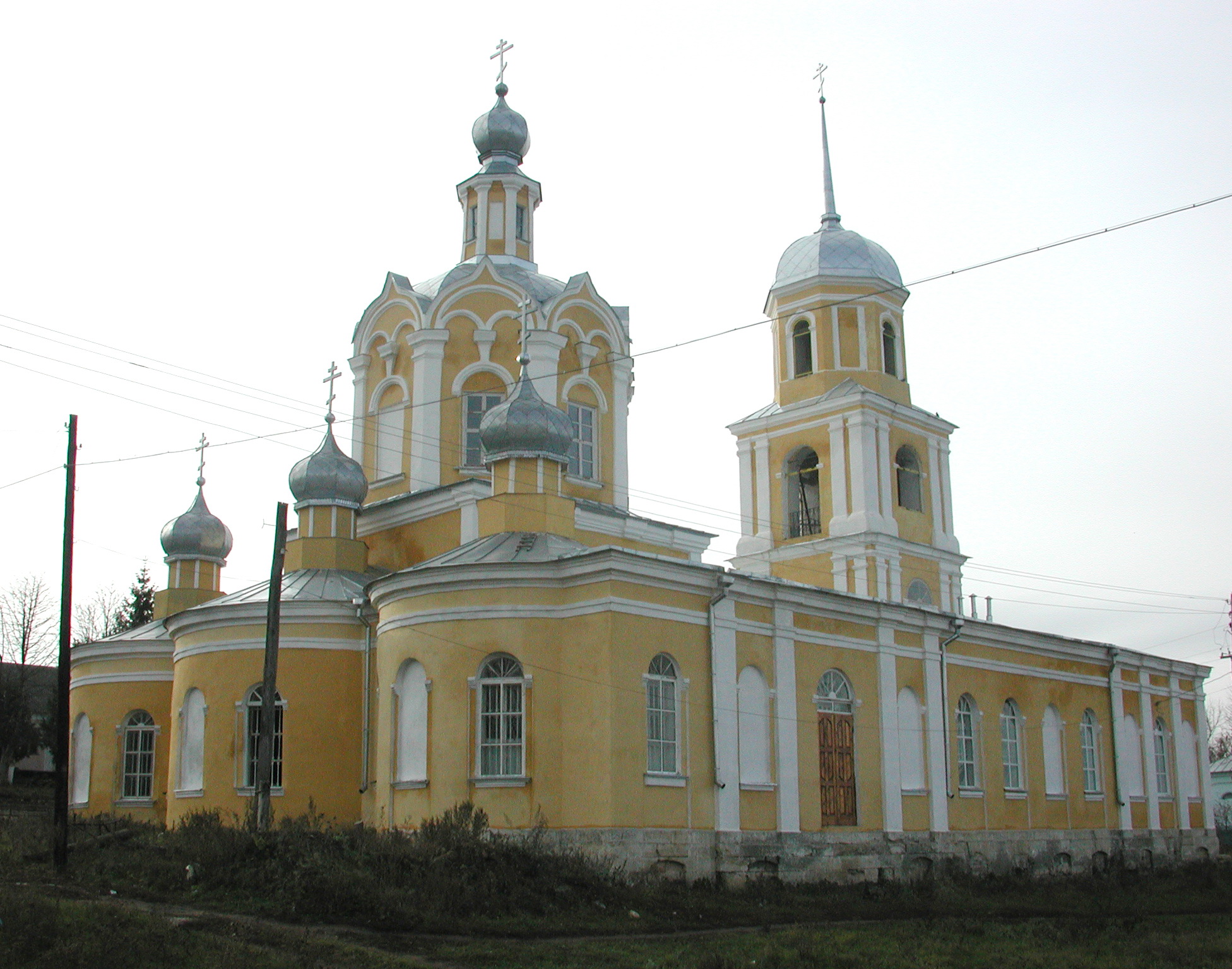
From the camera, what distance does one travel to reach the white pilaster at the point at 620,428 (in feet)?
91.1

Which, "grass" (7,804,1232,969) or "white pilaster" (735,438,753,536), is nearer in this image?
"grass" (7,804,1232,969)

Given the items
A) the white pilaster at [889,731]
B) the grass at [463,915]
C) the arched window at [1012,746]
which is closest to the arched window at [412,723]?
the grass at [463,915]

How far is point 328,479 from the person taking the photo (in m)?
25.3

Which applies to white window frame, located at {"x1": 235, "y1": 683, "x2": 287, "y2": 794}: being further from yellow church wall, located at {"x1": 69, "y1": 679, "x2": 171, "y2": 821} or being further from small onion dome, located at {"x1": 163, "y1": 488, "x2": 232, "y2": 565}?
small onion dome, located at {"x1": 163, "y1": 488, "x2": 232, "y2": 565}

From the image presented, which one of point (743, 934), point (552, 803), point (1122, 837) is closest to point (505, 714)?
point (552, 803)

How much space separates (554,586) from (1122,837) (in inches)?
633

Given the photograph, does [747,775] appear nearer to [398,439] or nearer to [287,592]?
[287,592]

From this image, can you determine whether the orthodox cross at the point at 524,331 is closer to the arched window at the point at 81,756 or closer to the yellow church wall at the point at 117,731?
the yellow church wall at the point at 117,731

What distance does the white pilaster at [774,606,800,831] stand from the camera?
2178 centimetres

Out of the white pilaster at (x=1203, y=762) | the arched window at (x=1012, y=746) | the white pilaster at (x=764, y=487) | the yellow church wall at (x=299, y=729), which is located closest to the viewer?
the yellow church wall at (x=299, y=729)

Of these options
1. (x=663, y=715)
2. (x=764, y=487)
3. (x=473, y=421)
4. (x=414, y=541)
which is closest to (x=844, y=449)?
(x=764, y=487)

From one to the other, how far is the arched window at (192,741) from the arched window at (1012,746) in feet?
48.3

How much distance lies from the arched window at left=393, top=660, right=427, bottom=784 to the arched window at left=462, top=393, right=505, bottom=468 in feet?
21.1

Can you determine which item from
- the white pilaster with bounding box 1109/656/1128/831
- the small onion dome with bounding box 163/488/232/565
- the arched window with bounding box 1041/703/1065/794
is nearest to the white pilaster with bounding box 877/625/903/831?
the arched window with bounding box 1041/703/1065/794
